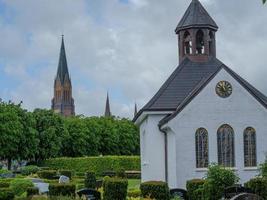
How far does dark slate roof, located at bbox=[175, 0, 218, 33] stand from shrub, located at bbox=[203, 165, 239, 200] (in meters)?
15.2

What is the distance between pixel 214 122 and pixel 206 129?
59 cm

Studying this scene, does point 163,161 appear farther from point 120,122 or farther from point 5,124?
point 120,122

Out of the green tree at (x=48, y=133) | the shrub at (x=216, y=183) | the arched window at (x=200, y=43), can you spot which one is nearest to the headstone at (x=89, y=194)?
the shrub at (x=216, y=183)

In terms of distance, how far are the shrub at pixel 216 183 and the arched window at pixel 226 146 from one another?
29.1 feet

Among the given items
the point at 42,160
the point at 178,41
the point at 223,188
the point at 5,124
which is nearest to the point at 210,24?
the point at 178,41

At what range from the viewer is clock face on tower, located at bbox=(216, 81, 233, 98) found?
31.7 metres

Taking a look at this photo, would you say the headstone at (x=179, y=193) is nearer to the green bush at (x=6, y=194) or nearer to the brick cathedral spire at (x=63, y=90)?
the green bush at (x=6, y=194)

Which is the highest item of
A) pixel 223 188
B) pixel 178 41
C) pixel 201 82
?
pixel 178 41

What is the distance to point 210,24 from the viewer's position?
36188mm

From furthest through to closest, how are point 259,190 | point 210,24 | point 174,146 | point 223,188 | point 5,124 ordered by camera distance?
point 5,124 → point 210,24 → point 174,146 → point 223,188 → point 259,190

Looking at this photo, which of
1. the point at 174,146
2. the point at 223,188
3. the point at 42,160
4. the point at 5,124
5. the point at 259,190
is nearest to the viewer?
the point at 259,190

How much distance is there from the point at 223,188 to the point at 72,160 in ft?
143

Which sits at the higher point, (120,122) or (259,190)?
(120,122)

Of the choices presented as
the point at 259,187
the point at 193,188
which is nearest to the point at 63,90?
the point at 193,188
